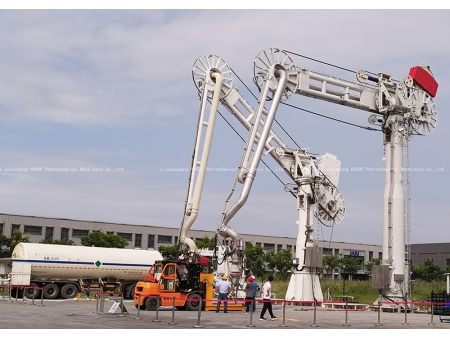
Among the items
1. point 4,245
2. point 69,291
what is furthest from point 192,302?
point 4,245

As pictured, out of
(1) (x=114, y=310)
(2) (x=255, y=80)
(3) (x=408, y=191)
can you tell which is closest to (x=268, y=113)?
(2) (x=255, y=80)

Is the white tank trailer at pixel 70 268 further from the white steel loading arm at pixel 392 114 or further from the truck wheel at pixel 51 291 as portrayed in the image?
the white steel loading arm at pixel 392 114

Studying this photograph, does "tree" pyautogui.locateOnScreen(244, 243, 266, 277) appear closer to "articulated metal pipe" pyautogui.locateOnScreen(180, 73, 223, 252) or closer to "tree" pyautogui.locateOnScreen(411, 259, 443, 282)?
"tree" pyautogui.locateOnScreen(411, 259, 443, 282)

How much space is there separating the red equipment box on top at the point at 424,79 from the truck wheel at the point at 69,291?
23.3 m

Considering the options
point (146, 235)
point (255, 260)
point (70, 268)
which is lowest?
point (70, 268)

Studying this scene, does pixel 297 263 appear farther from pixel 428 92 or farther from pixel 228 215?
pixel 428 92

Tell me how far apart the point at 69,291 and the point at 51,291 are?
43.7 inches

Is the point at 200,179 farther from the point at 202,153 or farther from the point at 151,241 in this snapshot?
the point at 151,241

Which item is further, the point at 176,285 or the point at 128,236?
the point at 128,236

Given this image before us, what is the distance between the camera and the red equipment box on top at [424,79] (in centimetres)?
3641

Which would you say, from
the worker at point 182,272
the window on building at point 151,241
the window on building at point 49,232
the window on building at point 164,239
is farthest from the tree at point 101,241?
the worker at point 182,272

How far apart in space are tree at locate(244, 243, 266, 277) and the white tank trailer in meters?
40.6

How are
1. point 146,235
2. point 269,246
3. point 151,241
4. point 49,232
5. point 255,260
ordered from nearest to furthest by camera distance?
1. point 255,260
2. point 49,232
3. point 146,235
4. point 151,241
5. point 269,246

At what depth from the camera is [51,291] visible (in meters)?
39.1
